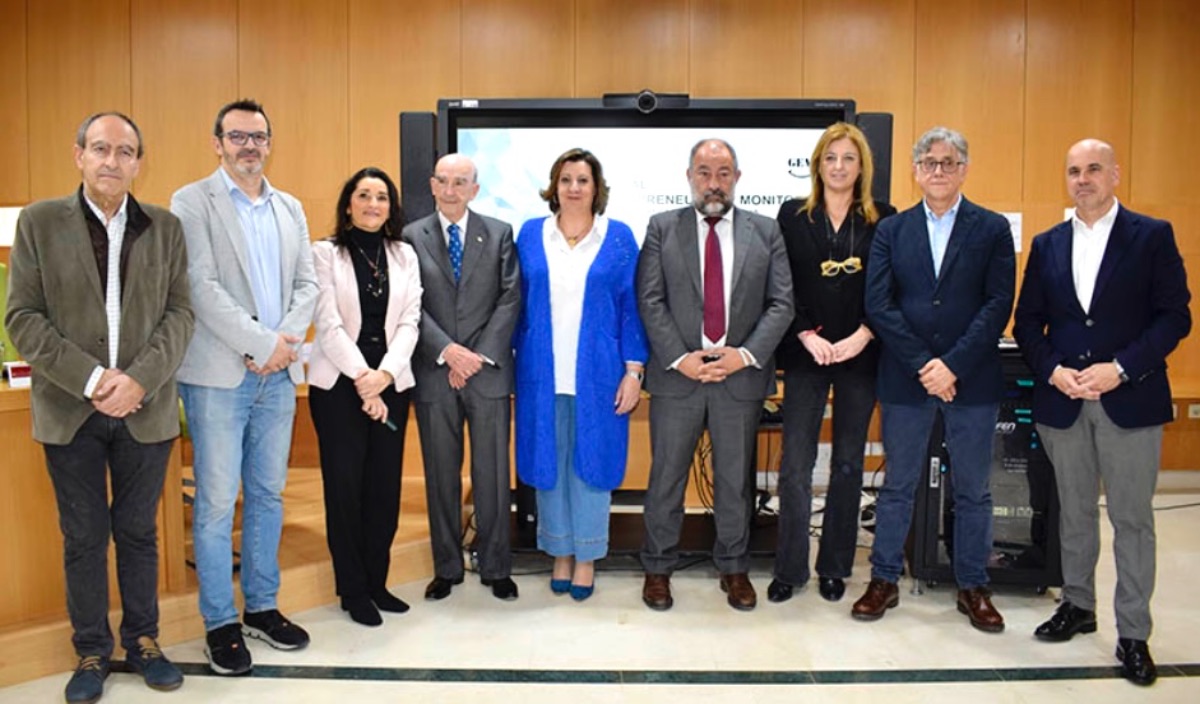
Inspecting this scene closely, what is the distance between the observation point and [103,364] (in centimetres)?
267

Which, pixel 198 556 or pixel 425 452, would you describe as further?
pixel 425 452

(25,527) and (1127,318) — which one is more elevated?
(1127,318)

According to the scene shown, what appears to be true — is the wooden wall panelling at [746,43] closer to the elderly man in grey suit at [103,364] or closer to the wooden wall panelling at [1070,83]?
the wooden wall panelling at [1070,83]

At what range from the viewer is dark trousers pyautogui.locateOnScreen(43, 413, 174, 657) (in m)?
2.68

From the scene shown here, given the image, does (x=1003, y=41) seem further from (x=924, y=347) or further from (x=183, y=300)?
(x=183, y=300)

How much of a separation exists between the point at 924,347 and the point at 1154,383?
0.71 metres

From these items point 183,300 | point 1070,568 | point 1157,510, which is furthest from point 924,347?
point 1157,510

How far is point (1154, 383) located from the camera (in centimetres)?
297

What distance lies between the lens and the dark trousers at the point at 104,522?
2.68 m

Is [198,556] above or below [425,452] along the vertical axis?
below

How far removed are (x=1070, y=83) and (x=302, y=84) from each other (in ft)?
16.4

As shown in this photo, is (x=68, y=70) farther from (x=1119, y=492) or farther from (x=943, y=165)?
(x=1119, y=492)

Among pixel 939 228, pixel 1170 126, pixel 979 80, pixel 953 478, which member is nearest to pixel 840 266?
pixel 939 228

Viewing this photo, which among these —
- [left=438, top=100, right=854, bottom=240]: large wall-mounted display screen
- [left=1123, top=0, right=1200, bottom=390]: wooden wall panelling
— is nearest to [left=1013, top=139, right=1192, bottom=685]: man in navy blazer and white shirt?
[left=438, top=100, right=854, bottom=240]: large wall-mounted display screen
